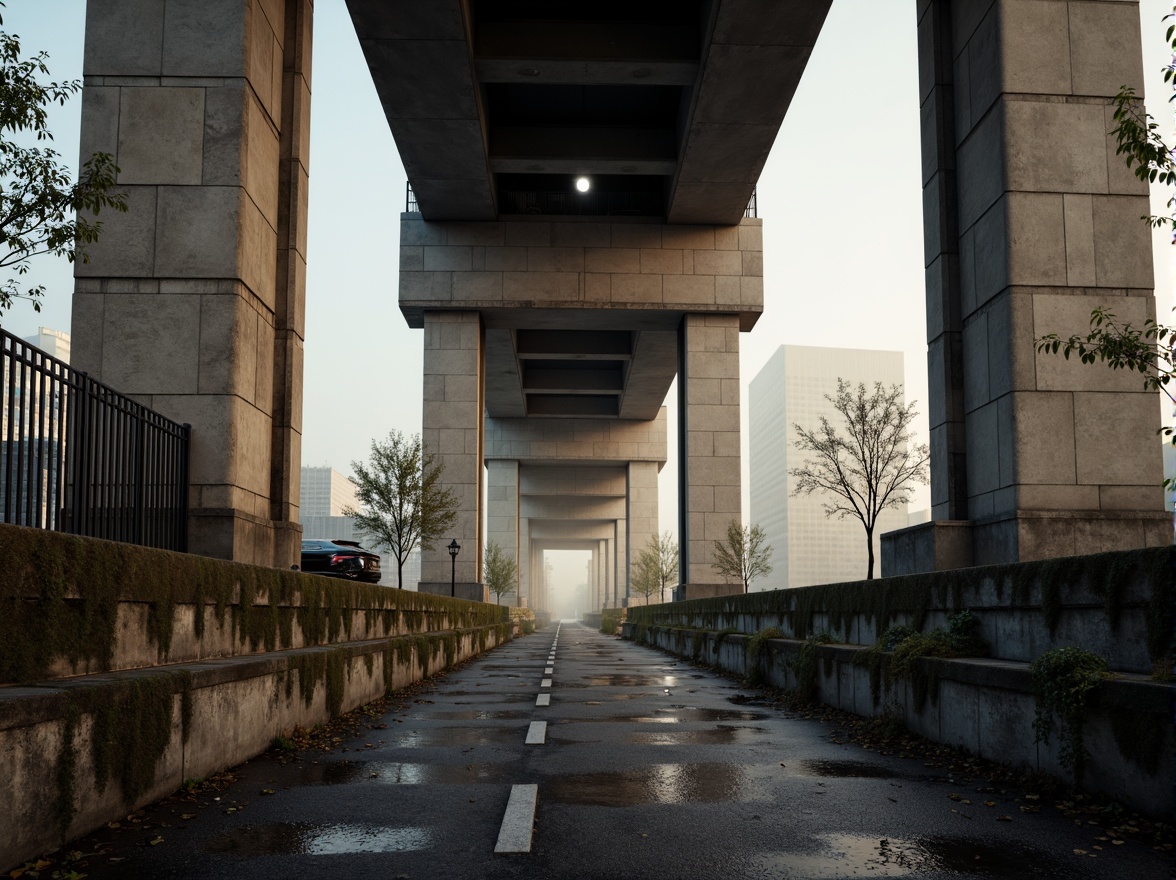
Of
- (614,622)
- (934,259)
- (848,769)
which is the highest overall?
(934,259)

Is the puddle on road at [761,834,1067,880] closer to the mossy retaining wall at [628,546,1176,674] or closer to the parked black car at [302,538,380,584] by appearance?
the mossy retaining wall at [628,546,1176,674]

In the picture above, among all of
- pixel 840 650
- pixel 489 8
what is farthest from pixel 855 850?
pixel 489 8

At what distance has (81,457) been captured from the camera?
8375 millimetres

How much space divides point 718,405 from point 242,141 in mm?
24380

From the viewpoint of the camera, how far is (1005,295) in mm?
12602

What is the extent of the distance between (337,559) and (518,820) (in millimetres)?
19893

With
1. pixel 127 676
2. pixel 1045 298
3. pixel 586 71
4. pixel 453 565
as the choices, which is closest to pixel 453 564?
pixel 453 565

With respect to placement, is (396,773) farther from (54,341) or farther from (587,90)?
(587,90)

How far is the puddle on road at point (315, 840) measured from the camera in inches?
188

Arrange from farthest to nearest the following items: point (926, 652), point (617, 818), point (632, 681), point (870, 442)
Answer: point (870, 442), point (632, 681), point (926, 652), point (617, 818)

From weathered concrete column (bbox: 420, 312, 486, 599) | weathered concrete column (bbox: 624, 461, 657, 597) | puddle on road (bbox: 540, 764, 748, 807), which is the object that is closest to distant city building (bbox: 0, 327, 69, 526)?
puddle on road (bbox: 540, 764, 748, 807)

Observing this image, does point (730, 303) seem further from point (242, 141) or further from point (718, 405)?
point (242, 141)

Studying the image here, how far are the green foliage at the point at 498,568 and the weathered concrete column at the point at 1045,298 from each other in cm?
4373

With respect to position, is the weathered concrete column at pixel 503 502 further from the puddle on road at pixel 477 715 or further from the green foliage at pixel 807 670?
the puddle on road at pixel 477 715
